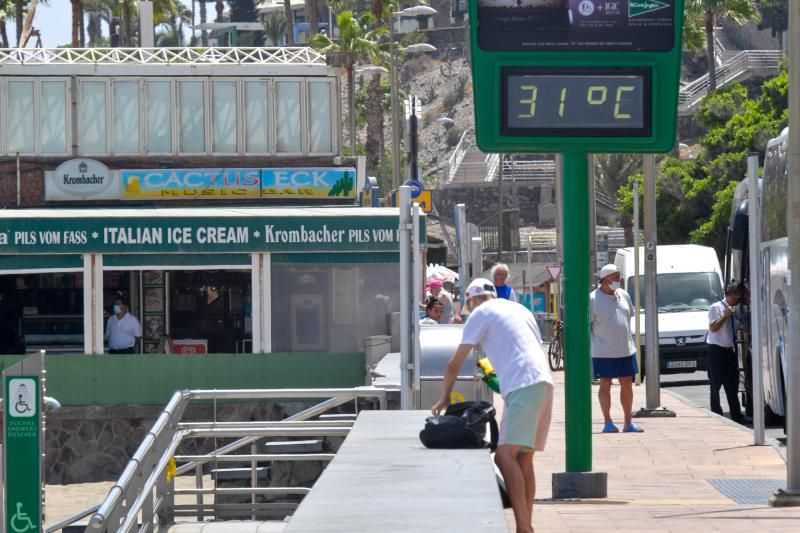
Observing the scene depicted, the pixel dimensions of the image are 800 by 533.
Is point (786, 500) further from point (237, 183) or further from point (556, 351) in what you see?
point (237, 183)

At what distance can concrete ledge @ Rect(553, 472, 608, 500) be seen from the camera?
11.1 meters

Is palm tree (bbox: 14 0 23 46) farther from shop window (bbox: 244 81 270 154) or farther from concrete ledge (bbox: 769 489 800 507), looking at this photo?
concrete ledge (bbox: 769 489 800 507)

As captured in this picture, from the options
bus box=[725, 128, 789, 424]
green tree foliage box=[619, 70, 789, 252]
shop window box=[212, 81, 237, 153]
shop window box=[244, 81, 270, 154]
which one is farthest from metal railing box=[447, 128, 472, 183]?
bus box=[725, 128, 789, 424]

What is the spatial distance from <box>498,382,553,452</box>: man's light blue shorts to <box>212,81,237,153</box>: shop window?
24744 mm

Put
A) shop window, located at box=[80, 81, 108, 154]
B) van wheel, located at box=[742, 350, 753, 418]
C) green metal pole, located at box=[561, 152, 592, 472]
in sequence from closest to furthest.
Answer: green metal pole, located at box=[561, 152, 592, 472], van wheel, located at box=[742, 350, 753, 418], shop window, located at box=[80, 81, 108, 154]

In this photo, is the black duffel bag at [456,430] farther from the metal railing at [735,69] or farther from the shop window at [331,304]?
the metal railing at [735,69]

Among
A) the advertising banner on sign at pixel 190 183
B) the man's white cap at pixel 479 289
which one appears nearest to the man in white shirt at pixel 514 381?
the man's white cap at pixel 479 289

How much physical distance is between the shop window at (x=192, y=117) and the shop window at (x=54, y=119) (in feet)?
8.28

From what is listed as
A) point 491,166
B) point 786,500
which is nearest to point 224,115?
point 786,500

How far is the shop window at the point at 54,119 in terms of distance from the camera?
32906mm

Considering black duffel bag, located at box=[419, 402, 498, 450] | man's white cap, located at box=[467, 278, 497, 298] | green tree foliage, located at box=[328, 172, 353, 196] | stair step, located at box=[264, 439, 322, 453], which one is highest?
green tree foliage, located at box=[328, 172, 353, 196]

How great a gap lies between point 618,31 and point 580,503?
11.3 feet

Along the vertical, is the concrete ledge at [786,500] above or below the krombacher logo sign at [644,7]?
below

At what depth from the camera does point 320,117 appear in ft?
109
